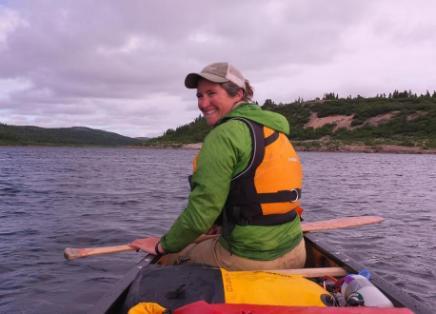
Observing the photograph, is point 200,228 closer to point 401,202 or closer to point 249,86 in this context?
point 249,86

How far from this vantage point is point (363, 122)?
3332 inches

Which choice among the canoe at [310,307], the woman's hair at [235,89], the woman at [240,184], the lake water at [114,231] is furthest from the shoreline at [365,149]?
the woman at [240,184]

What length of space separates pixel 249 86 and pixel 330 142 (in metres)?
70.4

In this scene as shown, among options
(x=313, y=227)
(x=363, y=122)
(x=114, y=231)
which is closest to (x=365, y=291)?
(x=313, y=227)

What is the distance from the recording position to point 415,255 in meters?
8.24

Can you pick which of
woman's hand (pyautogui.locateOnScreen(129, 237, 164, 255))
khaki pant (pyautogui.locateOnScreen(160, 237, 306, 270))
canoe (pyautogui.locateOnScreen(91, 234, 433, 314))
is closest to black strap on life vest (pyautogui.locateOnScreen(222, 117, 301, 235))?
khaki pant (pyautogui.locateOnScreen(160, 237, 306, 270))

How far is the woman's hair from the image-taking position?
3.69 m

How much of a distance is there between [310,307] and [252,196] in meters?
1.08

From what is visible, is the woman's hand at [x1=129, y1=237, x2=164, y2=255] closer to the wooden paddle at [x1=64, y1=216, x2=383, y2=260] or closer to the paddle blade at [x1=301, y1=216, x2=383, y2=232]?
the wooden paddle at [x1=64, y1=216, x2=383, y2=260]

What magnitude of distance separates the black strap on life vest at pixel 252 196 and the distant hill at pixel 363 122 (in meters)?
60.3

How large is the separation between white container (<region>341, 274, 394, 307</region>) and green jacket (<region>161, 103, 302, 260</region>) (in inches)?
23.5

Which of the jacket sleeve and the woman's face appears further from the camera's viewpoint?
the woman's face

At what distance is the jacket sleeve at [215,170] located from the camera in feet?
10.6

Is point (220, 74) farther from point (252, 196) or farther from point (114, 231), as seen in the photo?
point (114, 231)
